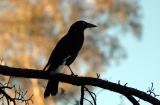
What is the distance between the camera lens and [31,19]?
15898mm

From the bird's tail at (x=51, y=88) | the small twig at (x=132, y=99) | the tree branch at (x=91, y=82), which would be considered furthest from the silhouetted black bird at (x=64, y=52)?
the small twig at (x=132, y=99)

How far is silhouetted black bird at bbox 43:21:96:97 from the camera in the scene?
4855 millimetres

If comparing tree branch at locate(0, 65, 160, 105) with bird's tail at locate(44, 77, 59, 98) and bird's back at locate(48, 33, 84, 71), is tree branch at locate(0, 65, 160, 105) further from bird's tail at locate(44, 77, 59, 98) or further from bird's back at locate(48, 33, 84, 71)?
bird's back at locate(48, 33, 84, 71)

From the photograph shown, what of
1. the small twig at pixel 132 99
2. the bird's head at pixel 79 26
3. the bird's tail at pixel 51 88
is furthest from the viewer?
the bird's head at pixel 79 26

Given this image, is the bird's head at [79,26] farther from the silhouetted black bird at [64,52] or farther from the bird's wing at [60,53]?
the bird's wing at [60,53]

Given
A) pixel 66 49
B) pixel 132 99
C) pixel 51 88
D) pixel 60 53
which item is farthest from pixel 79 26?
pixel 132 99

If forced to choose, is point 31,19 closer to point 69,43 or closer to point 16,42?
point 16,42

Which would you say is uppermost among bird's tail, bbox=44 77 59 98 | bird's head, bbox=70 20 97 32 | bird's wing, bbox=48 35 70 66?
bird's head, bbox=70 20 97 32

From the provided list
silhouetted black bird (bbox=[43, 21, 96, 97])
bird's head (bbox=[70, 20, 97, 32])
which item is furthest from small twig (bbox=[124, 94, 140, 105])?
bird's head (bbox=[70, 20, 97, 32])

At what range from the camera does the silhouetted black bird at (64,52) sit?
4.86 meters

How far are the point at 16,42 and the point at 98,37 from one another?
2.09 meters

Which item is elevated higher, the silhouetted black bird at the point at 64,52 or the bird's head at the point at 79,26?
the bird's head at the point at 79,26

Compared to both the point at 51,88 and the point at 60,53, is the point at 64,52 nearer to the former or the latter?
the point at 60,53

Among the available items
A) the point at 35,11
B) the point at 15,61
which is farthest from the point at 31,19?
the point at 15,61
